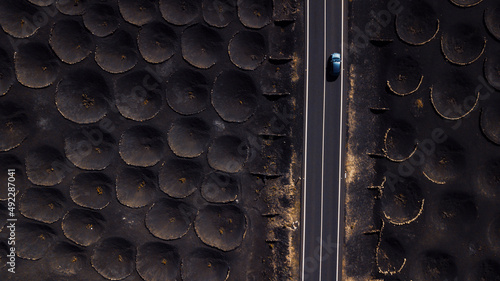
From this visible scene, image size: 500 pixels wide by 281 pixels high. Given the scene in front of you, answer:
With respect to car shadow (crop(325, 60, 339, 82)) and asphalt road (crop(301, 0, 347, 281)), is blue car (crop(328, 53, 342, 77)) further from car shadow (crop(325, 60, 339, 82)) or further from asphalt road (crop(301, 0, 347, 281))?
asphalt road (crop(301, 0, 347, 281))

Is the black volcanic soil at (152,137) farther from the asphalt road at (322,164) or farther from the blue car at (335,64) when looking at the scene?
the blue car at (335,64)

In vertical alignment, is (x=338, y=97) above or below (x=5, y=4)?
below

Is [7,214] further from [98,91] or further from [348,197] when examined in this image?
[348,197]

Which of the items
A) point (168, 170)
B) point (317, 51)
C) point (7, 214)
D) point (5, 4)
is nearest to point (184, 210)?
point (168, 170)

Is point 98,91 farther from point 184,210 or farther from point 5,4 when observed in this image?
point 184,210

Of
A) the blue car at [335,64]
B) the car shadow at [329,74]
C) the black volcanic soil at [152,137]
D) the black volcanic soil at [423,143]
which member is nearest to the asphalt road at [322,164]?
the car shadow at [329,74]

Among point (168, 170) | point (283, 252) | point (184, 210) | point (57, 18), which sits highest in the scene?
point (57, 18)

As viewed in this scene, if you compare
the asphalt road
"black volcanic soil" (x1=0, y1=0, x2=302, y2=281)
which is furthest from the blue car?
"black volcanic soil" (x1=0, y1=0, x2=302, y2=281)
